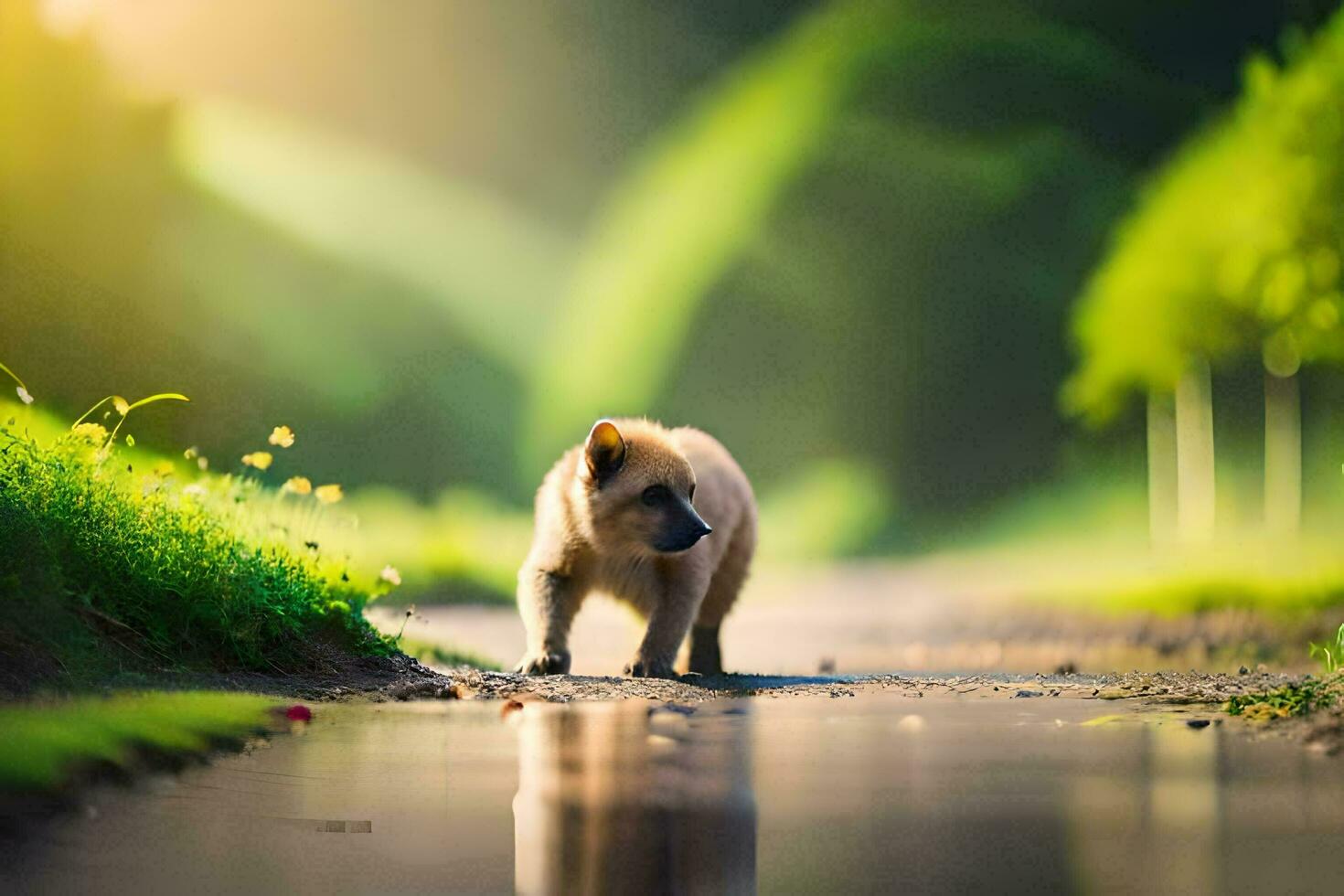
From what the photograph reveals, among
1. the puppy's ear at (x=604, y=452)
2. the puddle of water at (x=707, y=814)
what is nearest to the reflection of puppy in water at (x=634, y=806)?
the puddle of water at (x=707, y=814)

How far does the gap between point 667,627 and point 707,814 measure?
318cm

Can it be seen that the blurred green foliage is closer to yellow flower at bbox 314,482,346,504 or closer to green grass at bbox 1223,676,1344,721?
green grass at bbox 1223,676,1344,721

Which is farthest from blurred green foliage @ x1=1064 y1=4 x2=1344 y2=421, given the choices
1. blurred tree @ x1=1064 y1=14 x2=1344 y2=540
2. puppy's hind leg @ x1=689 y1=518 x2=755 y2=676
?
puppy's hind leg @ x1=689 y1=518 x2=755 y2=676

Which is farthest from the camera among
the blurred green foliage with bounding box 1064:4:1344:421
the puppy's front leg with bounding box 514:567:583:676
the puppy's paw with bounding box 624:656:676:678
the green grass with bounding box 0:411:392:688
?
the blurred green foliage with bounding box 1064:4:1344:421

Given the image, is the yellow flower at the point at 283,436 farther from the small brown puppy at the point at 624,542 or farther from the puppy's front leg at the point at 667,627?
the puppy's front leg at the point at 667,627

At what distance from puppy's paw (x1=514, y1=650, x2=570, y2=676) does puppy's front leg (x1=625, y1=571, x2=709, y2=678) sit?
34 centimetres

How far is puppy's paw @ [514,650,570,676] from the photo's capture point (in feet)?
21.6

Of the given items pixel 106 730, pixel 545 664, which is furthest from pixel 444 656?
pixel 106 730

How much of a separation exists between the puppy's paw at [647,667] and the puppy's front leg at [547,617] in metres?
0.36

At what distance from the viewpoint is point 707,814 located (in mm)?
3426

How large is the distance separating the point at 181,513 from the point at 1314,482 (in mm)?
11723

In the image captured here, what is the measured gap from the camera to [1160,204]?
1542cm

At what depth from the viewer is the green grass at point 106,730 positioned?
11.1ft

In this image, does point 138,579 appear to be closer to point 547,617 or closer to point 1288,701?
point 547,617
